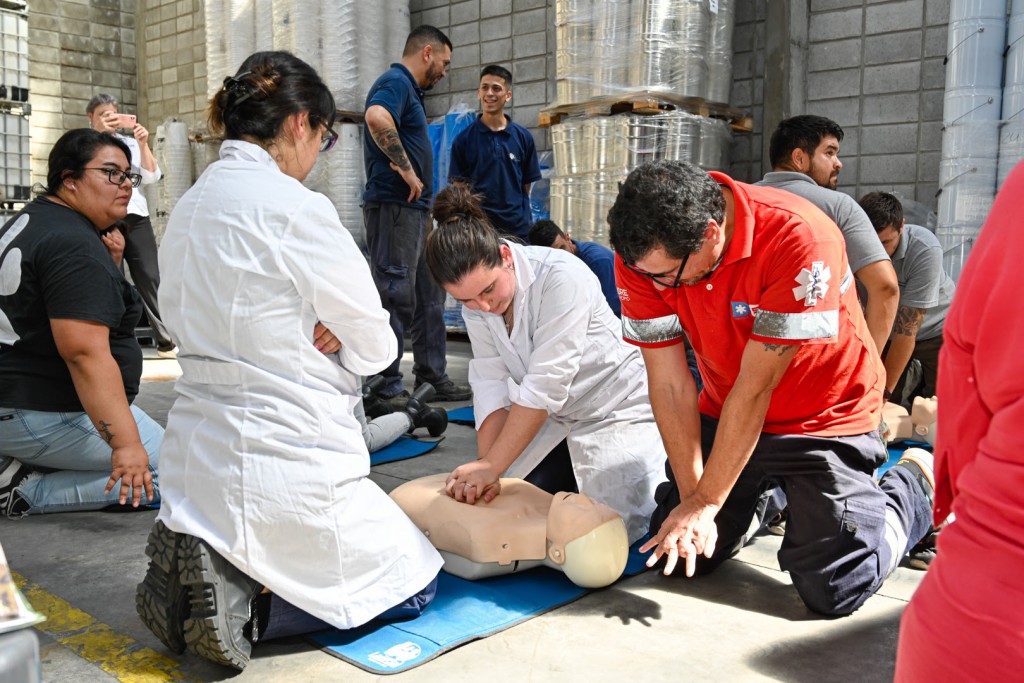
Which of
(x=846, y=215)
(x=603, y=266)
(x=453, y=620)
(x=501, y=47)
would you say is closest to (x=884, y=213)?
(x=846, y=215)

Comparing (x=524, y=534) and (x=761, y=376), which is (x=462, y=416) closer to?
(x=524, y=534)

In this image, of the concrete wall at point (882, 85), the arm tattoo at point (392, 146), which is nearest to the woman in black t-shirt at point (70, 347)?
the arm tattoo at point (392, 146)

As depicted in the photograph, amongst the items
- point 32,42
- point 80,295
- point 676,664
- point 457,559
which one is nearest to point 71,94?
point 32,42

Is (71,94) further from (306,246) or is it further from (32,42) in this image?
(306,246)

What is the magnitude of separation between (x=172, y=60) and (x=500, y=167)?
19.3 feet

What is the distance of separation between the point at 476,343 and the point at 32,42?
27.5 feet

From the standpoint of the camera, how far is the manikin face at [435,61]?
434 centimetres

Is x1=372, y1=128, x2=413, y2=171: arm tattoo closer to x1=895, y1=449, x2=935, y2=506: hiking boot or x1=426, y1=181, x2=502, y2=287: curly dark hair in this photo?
x1=426, y1=181, x2=502, y2=287: curly dark hair

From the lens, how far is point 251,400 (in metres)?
1.73

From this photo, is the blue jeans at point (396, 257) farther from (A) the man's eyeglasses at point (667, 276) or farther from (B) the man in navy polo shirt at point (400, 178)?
(A) the man's eyeglasses at point (667, 276)

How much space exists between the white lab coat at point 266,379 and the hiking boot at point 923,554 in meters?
1.49

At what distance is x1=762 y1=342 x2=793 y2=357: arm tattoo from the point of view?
6.35 ft

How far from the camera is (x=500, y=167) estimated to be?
15.5ft

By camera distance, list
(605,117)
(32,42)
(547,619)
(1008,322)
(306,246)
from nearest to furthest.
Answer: (1008,322) → (306,246) → (547,619) → (605,117) → (32,42)
